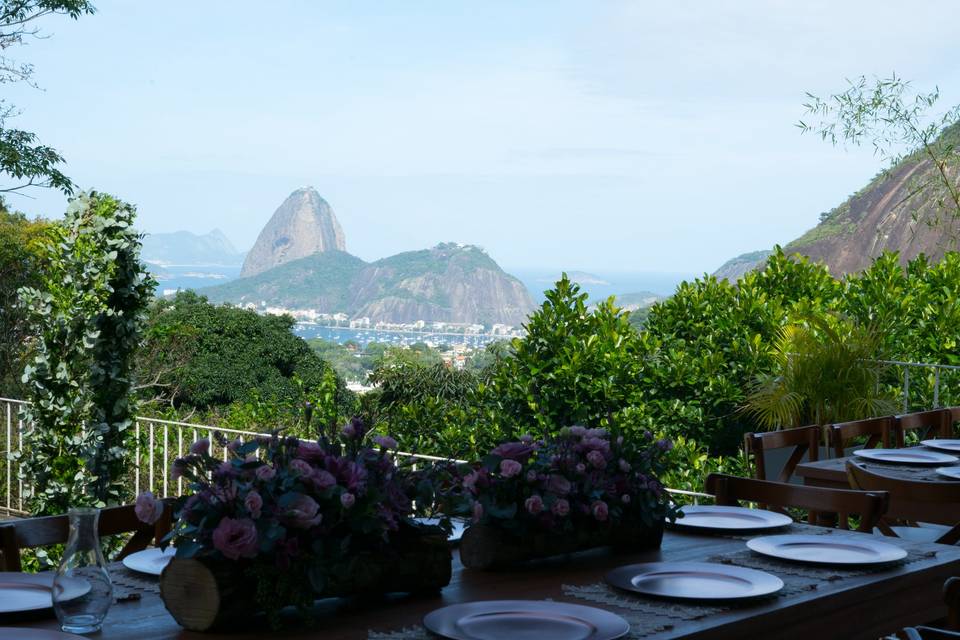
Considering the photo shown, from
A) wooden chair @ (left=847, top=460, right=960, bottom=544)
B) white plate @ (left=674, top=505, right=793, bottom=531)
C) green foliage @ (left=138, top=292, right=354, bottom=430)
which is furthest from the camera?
green foliage @ (left=138, top=292, right=354, bottom=430)

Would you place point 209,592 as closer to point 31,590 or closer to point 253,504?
point 253,504

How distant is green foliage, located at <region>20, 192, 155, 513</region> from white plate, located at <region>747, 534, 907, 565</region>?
4096 mm

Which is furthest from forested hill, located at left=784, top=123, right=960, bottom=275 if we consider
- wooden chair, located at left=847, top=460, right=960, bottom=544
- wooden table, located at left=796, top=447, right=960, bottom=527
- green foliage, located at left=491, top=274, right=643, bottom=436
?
wooden chair, located at left=847, top=460, right=960, bottom=544

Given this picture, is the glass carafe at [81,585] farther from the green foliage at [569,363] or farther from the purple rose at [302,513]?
the green foliage at [569,363]

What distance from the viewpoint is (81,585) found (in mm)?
1594

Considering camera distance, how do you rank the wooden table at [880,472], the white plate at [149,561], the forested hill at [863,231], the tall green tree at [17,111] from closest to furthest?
1. the white plate at [149,561]
2. the wooden table at [880,472]
3. the tall green tree at [17,111]
4. the forested hill at [863,231]

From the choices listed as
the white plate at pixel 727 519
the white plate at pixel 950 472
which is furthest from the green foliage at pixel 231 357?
the white plate at pixel 727 519

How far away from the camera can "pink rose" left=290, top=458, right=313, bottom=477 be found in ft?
5.54

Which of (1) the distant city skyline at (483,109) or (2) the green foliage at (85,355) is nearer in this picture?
(2) the green foliage at (85,355)

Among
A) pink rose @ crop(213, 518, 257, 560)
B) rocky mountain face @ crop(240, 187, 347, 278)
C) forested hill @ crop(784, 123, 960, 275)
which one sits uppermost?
rocky mountain face @ crop(240, 187, 347, 278)

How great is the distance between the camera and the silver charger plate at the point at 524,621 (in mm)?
1618

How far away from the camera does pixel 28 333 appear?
12.3m

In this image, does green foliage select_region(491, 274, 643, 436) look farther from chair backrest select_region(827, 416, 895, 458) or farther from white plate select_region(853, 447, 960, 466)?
white plate select_region(853, 447, 960, 466)

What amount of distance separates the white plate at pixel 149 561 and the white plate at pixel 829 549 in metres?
1.18
